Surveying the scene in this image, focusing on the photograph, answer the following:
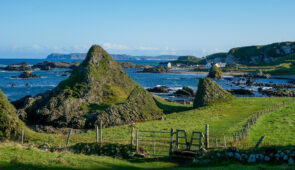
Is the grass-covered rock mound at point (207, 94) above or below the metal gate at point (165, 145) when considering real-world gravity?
above

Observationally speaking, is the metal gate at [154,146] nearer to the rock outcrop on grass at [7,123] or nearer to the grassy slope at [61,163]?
the grassy slope at [61,163]

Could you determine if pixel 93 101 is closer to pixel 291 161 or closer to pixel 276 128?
pixel 276 128

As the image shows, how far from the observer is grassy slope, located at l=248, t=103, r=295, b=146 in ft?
86.1

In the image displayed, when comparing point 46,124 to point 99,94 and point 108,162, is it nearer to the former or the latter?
point 99,94

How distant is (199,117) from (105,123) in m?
13.0

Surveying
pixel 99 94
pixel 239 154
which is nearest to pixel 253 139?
pixel 239 154

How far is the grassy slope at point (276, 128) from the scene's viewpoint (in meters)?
26.2

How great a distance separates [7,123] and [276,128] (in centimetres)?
2801

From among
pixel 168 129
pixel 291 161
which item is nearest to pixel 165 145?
pixel 168 129

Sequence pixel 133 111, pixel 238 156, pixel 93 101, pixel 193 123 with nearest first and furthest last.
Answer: pixel 238 156
pixel 193 123
pixel 133 111
pixel 93 101

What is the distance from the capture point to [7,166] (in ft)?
50.8

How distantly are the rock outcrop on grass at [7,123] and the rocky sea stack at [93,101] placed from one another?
10.5 meters

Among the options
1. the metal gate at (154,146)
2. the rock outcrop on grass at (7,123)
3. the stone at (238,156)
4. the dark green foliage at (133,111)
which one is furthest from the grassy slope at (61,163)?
the dark green foliage at (133,111)

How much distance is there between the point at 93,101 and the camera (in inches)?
1741
